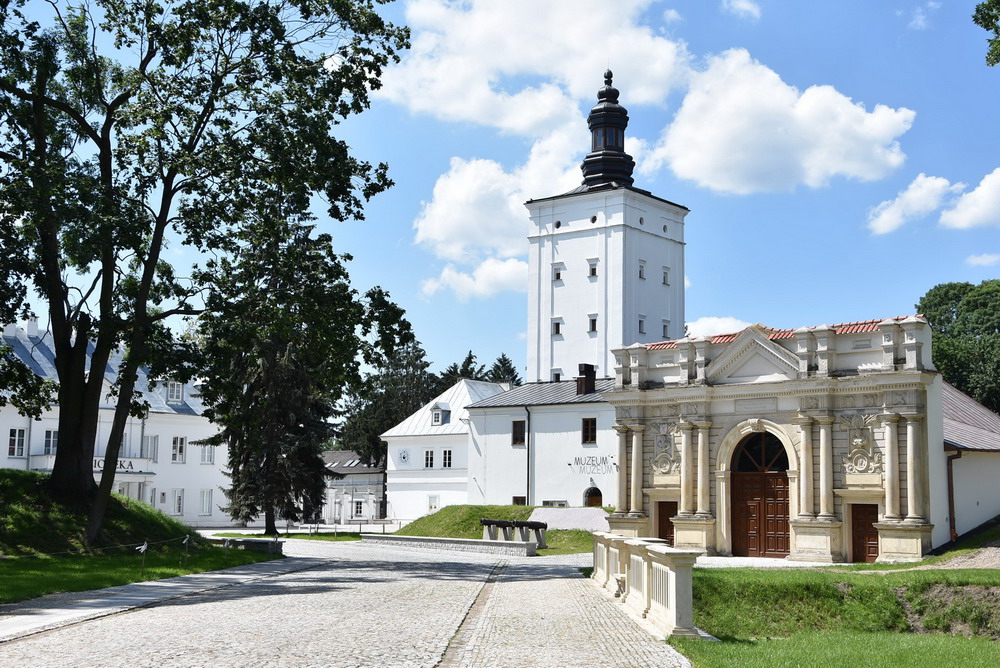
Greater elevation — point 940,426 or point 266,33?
point 266,33

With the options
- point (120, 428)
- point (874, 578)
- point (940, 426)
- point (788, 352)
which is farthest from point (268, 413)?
point (874, 578)

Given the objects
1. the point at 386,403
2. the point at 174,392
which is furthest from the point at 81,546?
the point at 386,403

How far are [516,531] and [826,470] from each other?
12.0m

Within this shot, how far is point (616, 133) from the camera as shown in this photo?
67000 millimetres

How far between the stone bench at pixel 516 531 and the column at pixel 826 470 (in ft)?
33.3

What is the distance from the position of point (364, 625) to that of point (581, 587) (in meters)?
7.60

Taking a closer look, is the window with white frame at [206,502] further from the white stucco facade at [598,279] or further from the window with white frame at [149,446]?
the white stucco facade at [598,279]

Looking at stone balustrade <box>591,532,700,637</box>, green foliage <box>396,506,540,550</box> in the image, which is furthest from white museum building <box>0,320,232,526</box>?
stone balustrade <box>591,532,700,637</box>

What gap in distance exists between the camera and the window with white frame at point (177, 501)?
192 feet

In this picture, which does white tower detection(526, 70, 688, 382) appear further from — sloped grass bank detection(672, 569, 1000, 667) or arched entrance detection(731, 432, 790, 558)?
sloped grass bank detection(672, 569, 1000, 667)

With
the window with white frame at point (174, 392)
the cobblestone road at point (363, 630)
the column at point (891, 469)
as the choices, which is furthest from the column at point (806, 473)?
the window with white frame at point (174, 392)

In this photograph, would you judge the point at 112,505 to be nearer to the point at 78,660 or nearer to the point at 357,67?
the point at 357,67

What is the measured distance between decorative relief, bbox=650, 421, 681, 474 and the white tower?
28.0 m

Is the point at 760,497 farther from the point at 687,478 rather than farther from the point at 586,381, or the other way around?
the point at 586,381
